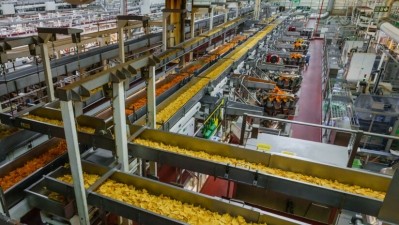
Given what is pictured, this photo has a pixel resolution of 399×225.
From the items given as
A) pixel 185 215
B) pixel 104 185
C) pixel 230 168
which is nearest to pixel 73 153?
pixel 104 185

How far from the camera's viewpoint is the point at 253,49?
11.2 m

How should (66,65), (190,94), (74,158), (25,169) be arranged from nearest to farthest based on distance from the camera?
(74,158) < (25,169) < (190,94) < (66,65)

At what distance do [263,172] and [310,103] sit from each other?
978 centimetres

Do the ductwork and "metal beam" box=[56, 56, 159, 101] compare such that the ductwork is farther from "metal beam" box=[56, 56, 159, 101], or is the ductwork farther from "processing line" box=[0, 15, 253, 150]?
"processing line" box=[0, 15, 253, 150]

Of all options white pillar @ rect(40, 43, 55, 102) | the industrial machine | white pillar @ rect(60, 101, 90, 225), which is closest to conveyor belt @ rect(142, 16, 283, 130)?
the industrial machine

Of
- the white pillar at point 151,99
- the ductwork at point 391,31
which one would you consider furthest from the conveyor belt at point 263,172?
the ductwork at point 391,31

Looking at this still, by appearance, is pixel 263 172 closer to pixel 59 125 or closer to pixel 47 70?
pixel 59 125

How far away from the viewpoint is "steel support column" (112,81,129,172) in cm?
296

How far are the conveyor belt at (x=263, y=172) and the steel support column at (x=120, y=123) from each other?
20cm

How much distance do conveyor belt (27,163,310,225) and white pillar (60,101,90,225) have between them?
0.10m

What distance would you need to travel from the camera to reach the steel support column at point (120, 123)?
2.96 m

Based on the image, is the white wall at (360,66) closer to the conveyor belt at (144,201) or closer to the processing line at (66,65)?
the processing line at (66,65)

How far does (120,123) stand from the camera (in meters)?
3.12

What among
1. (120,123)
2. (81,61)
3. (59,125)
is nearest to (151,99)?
(120,123)
